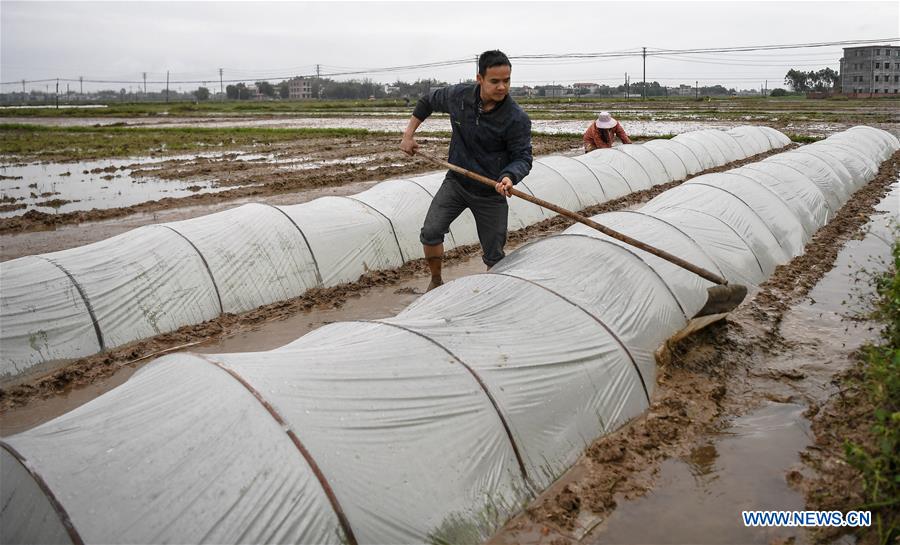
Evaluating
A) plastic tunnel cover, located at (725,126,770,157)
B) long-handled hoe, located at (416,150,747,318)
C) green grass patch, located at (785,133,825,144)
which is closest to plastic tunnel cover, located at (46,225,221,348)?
long-handled hoe, located at (416,150,747,318)

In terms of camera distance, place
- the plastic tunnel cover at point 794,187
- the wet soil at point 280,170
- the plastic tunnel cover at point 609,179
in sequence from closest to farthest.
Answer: the plastic tunnel cover at point 794,187
the wet soil at point 280,170
the plastic tunnel cover at point 609,179

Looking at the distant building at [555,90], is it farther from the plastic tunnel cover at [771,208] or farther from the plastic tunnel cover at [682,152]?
the plastic tunnel cover at [771,208]

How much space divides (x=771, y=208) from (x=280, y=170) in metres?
12.5

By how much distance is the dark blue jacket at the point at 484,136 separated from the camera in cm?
559

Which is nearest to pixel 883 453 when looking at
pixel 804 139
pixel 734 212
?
pixel 734 212

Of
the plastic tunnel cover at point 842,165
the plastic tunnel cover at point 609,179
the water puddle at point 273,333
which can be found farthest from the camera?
the plastic tunnel cover at point 842,165

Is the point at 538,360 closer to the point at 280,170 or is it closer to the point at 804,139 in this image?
the point at 280,170

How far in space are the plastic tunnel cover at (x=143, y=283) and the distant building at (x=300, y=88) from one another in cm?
13728

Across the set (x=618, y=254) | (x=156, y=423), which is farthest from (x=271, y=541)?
(x=618, y=254)

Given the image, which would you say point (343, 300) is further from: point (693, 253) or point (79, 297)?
point (693, 253)

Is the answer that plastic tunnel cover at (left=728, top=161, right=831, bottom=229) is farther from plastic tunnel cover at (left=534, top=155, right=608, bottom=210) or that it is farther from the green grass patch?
the green grass patch

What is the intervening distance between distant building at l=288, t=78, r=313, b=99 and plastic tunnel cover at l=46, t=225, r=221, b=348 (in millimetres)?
137282

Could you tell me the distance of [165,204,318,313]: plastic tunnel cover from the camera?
704cm

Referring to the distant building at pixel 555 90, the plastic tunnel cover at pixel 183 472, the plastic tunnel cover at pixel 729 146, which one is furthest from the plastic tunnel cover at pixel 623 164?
the distant building at pixel 555 90
